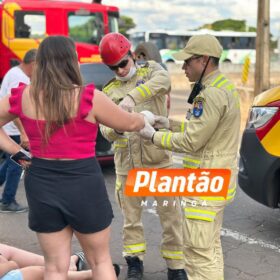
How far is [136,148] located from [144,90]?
0.44 metres

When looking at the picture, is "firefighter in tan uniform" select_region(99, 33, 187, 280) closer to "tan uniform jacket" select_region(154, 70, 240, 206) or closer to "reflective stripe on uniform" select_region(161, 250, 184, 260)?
"reflective stripe on uniform" select_region(161, 250, 184, 260)

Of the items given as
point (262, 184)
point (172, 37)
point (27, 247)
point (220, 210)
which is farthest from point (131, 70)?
point (172, 37)

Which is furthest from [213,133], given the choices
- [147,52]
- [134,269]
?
[147,52]

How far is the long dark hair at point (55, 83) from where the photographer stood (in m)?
2.48

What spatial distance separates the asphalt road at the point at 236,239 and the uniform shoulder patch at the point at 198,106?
4.94 ft

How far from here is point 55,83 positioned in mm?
2488

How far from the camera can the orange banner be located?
2998 mm

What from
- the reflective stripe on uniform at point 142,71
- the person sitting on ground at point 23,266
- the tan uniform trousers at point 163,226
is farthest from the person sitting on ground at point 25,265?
the reflective stripe on uniform at point 142,71

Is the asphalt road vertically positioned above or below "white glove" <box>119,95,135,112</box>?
below

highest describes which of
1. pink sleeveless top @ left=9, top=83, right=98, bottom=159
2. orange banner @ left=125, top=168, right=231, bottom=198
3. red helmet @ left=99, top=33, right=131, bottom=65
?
red helmet @ left=99, top=33, right=131, bottom=65

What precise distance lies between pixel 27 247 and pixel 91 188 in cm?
210

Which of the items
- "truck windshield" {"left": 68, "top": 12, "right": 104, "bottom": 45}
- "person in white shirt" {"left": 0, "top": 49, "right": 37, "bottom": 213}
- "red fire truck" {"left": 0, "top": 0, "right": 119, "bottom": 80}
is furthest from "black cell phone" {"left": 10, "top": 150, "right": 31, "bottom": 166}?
"truck windshield" {"left": 68, "top": 12, "right": 104, "bottom": 45}

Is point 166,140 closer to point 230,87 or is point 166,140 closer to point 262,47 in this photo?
point 230,87

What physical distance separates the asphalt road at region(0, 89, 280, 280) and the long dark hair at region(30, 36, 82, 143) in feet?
5.90
